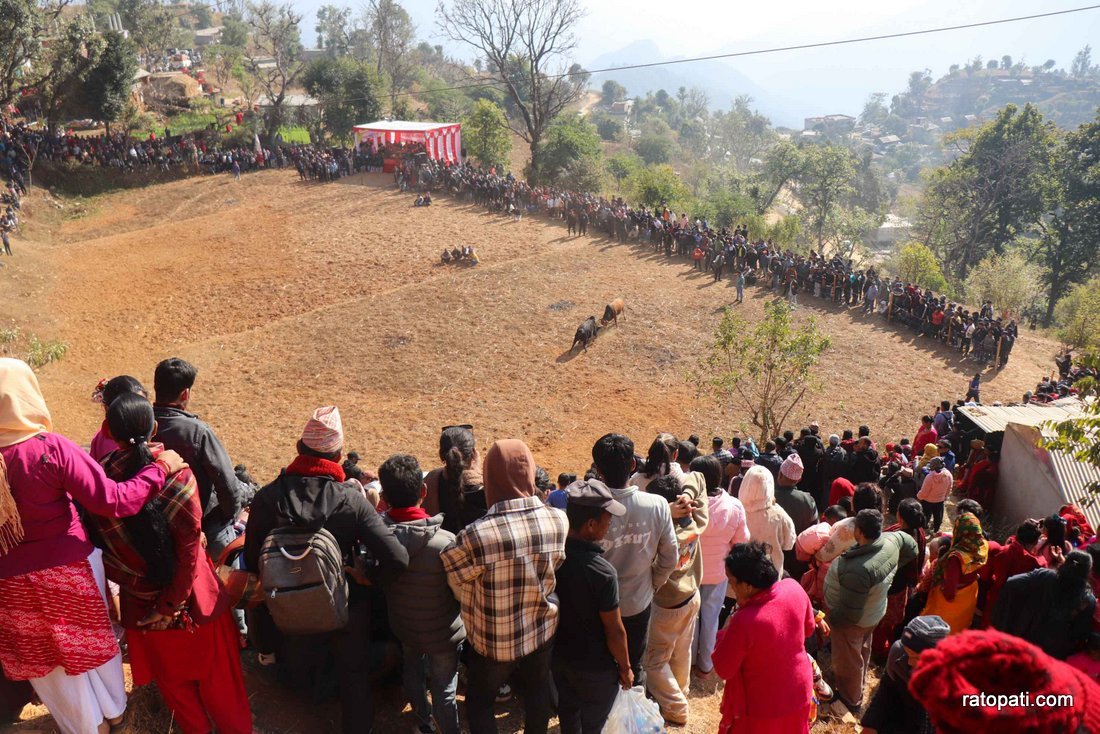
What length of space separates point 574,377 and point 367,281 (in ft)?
24.2

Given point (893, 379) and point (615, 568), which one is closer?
point (615, 568)

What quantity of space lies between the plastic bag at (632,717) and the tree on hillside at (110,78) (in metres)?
33.0

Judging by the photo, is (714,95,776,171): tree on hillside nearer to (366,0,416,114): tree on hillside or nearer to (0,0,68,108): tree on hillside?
(366,0,416,114): tree on hillside

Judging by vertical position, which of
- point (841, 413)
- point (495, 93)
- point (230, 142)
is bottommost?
point (841, 413)

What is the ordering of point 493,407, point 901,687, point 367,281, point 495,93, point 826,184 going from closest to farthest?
point 901,687
point 493,407
point 367,281
point 826,184
point 495,93

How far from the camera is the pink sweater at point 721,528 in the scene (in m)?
4.57

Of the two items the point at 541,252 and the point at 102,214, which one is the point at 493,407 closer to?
the point at 541,252

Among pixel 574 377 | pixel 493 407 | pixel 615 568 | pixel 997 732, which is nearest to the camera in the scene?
pixel 997 732

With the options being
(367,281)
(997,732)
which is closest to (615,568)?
(997,732)

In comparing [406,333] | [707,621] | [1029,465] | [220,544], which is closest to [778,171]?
[406,333]

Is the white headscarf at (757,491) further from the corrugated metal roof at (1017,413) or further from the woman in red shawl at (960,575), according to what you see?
the corrugated metal roof at (1017,413)

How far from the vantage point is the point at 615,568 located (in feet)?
Result: 11.9

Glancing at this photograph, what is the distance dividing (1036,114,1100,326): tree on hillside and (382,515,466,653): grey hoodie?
112 ft

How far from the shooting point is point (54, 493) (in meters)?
2.84
